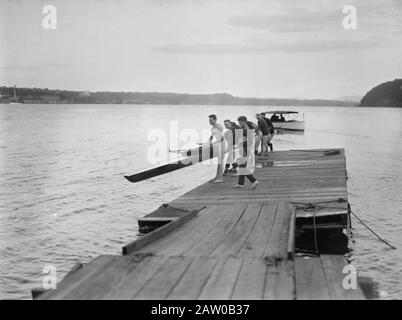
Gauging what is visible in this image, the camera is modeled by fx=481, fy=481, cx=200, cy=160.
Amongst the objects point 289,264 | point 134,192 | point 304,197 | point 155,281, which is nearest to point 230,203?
point 304,197

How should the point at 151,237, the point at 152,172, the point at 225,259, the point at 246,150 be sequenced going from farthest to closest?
the point at 246,150, the point at 152,172, the point at 151,237, the point at 225,259

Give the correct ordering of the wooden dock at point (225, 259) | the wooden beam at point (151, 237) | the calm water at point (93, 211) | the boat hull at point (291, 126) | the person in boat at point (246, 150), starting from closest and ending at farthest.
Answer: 1. the wooden dock at point (225, 259)
2. the wooden beam at point (151, 237)
3. the calm water at point (93, 211)
4. the person in boat at point (246, 150)
5. the boat hull at point (291, 126)

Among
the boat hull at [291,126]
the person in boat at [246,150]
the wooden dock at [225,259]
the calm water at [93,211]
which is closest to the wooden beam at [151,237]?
the wooden dock at [225,259]

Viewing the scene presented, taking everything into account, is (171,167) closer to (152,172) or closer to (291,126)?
(152,172)

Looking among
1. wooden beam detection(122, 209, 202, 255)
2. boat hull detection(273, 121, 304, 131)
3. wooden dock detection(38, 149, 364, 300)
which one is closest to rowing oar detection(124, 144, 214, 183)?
wooden dock detection(38, 149, 364, 300)

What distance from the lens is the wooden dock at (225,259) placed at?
550 centimetres

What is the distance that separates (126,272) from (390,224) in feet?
44.9

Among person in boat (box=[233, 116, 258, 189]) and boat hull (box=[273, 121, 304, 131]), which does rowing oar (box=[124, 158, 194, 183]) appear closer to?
person in boat (box=[233, 116, 258, 189])

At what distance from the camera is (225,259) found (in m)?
6.77

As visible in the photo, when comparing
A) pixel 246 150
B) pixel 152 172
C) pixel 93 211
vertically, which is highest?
pixel 246 150

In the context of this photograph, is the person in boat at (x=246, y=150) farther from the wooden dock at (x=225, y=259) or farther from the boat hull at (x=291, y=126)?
the boat hull at (x=291, y=126)

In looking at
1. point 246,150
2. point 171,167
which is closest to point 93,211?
point 171,167

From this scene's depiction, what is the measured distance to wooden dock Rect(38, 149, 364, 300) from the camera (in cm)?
550
